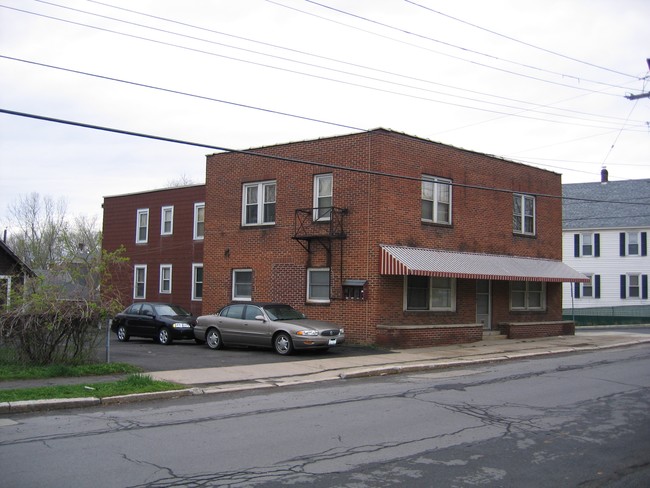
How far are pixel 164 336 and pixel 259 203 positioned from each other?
5891mm

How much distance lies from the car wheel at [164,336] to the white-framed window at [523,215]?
1398 cm

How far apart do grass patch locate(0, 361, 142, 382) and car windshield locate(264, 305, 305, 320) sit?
522 centimetres

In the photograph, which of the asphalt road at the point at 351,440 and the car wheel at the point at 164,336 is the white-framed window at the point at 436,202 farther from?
the asphalt road at the point at 351,440

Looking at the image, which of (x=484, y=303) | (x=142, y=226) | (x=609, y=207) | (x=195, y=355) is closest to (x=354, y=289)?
(x=195, y=355)

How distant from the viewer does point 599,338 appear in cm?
2617

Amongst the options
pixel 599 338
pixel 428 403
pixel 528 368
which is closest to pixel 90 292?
pixel 428 403

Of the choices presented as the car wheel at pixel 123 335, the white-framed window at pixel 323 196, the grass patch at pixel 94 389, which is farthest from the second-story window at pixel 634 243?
the grass patch at pixel 94 389

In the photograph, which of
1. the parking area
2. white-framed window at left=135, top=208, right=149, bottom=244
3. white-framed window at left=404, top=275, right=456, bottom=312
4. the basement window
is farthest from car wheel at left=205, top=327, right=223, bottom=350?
white-framed window at left=135, top=208, right=149, bottom=244

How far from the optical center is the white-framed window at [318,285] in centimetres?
2144

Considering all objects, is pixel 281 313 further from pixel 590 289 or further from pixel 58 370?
pixel 590 289

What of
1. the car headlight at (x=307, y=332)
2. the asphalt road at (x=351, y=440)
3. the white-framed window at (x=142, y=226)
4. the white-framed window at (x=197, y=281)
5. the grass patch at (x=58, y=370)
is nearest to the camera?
the asphalt road at (x=351, y=440)

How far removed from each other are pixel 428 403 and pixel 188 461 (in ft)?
16.2

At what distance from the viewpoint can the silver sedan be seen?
1755 centimetres

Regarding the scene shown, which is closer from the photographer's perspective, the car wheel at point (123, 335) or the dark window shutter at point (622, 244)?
the car wheel at point (123, 335)
